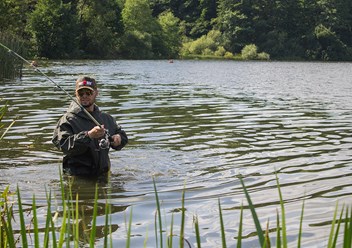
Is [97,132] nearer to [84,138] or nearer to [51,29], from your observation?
[84,138]

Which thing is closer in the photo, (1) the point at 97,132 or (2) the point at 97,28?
(1) the point at 97,132

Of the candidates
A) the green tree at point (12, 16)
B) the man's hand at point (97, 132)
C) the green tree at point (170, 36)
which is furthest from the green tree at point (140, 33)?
the man's hand at point (97, 132)

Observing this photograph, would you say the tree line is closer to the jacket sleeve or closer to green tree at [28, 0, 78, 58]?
green tree at [28, 0, 78, 58]

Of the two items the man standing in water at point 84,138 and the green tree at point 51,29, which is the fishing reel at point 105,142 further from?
the green tree at point 51,29

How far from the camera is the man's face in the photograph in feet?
24.4

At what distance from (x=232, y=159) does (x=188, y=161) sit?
2.28ft

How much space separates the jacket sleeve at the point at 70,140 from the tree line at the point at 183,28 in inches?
2023

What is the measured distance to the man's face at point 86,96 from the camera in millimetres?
7426

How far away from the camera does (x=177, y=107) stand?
17.6m

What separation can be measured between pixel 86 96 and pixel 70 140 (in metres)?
0.58

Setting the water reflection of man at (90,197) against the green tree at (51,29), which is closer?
the water reflection of man at (90,197)

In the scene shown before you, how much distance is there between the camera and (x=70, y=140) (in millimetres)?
7402

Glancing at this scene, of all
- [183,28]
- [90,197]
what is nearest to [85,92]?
[90,197]

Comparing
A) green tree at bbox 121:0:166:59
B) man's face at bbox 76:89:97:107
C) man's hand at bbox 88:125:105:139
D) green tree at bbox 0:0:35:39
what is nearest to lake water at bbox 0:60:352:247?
man's hand at bbox 88:125:105:139
